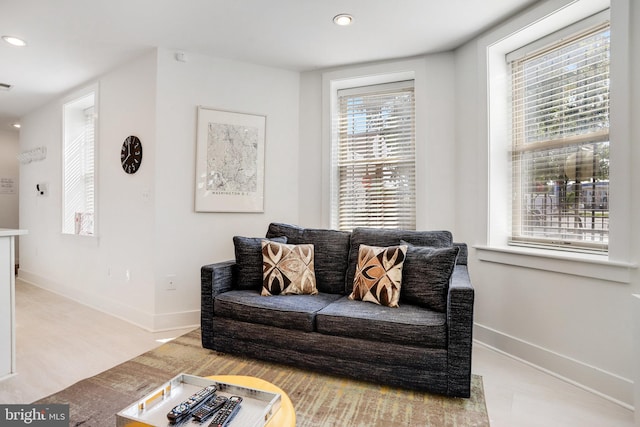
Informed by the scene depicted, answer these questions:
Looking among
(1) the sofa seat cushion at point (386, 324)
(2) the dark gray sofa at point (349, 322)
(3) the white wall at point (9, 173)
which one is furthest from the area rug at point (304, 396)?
(3) the white wall at point (9, 173)

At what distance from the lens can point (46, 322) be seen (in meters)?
3.41

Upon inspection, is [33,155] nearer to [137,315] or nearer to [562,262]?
[137,315]

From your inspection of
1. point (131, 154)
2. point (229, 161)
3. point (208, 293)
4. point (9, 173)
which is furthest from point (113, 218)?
point (9, 173)

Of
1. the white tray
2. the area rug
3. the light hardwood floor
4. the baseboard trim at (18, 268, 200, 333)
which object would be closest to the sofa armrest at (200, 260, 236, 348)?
the area rug

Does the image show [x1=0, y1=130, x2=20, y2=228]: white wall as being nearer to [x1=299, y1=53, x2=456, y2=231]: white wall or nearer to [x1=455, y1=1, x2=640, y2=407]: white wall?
[x1=299, y1=53, x2=456, y2=231]: white wall

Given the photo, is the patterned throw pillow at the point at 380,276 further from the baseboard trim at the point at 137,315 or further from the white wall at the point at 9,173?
the white wall at the point at 9,173

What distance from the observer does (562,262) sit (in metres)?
2.36

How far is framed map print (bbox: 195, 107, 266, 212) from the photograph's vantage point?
3.42 meters

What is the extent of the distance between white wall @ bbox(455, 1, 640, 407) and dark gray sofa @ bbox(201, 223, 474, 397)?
48 centimetres

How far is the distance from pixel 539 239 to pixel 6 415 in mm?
3342

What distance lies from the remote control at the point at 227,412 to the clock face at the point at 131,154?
2790 mm

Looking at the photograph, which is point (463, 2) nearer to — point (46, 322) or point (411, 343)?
point (411, 343)

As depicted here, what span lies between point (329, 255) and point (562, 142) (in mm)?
1881

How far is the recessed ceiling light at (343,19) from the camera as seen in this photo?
105 inches
